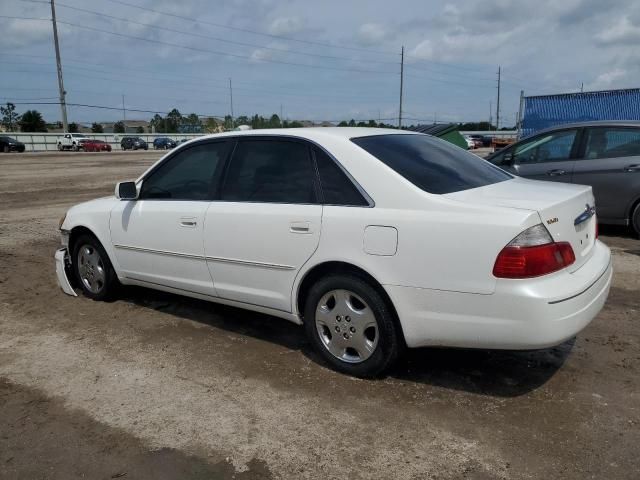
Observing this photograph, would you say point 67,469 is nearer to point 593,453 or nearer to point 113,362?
point 113,362

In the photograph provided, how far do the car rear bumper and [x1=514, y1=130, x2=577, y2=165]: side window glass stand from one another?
5081mm

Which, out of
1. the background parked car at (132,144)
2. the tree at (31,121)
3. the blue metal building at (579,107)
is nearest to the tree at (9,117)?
the tree at (31,121)

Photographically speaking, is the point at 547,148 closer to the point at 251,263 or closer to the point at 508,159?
the point at 508,159

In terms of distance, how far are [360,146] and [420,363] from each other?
1.55 metres

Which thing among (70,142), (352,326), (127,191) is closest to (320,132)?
(352,326)

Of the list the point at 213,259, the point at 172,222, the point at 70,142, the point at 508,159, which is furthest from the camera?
the point at 70,142

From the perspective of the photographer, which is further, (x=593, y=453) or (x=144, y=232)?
(x=144, y=232)

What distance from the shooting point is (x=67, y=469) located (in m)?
2.79

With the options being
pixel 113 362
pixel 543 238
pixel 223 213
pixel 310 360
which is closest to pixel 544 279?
pixel 543 238

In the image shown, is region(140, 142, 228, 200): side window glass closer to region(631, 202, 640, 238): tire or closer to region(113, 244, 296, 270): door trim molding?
region(113, 244, 296, 270): door trim molding

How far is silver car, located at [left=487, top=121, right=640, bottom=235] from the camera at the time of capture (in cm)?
743

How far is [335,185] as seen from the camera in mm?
3656

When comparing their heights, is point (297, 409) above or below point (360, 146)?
below

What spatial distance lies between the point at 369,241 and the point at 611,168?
559cm
